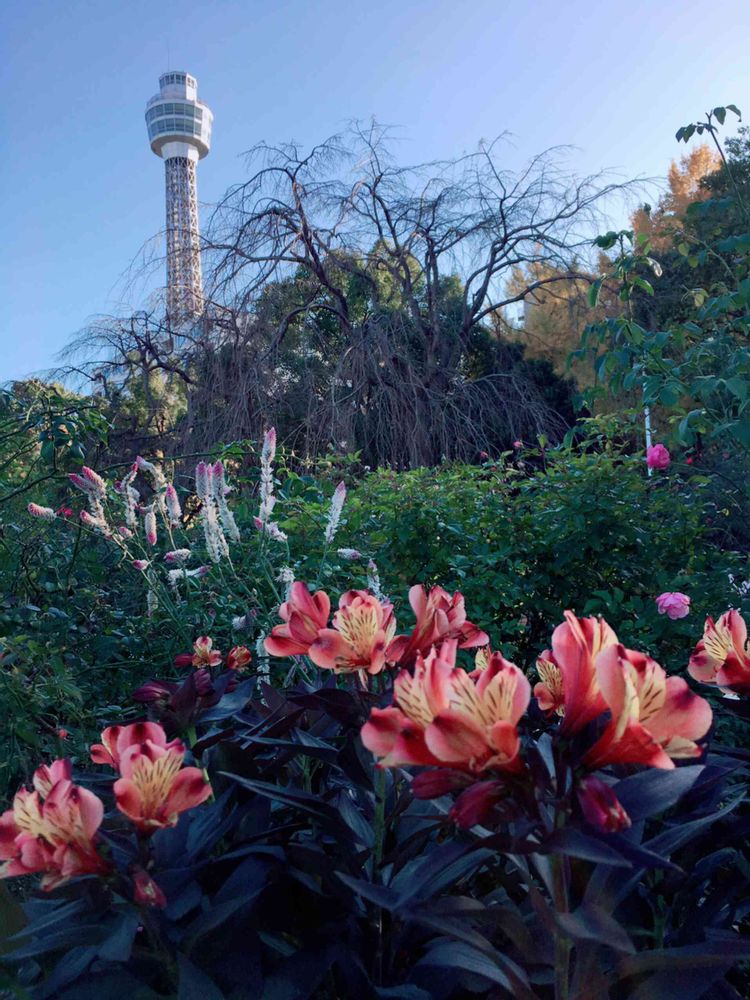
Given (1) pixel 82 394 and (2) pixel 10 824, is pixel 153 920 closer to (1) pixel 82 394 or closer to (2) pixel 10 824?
(2) pixel 10 824

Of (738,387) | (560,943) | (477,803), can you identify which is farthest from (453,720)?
(738,387)

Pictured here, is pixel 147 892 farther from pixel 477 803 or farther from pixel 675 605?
pixel 675 605

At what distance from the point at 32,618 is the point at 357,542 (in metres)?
1.36

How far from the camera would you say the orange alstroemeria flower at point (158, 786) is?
2.13 ft

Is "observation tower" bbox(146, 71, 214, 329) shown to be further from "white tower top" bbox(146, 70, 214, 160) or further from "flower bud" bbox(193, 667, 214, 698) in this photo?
"flower bud" bbox(193, 667, 214, 698)

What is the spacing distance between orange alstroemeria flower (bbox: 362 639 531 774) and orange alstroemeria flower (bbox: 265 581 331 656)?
269 mm

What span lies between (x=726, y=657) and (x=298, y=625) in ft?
1.49

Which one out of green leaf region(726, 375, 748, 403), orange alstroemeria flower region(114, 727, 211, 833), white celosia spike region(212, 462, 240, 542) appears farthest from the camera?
green leaf region(726, 375, 748, 403)

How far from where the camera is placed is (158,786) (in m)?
0.66

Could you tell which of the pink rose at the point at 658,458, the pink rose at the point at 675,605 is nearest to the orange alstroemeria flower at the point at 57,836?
the pink rose at the point at 675,605

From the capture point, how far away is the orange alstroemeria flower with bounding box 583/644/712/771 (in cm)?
56

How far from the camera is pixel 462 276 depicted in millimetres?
8422

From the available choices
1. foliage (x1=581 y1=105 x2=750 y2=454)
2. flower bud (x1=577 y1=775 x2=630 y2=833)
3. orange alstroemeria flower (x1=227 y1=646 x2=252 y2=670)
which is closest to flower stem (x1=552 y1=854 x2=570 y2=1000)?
flower bud (x1=577 y1=775 x2=630 y2=833)

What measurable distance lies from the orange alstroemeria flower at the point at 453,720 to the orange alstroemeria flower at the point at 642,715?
0.19 feet
